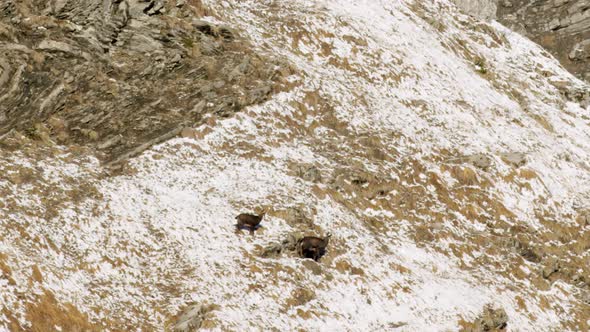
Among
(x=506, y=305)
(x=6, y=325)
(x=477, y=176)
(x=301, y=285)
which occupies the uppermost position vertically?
(x=477, y=176)

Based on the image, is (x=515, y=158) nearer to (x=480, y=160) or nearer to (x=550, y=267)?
(x=480, y=160)

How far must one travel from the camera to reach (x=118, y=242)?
18125mm

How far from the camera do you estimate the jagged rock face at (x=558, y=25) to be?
4638 cm

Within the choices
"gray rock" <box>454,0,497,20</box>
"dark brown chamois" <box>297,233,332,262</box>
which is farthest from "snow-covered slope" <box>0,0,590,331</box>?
"gray rock" <box>454,0,497,20</box>

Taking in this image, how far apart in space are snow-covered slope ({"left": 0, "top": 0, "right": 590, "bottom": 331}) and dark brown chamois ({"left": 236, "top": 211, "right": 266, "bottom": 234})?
476 millimetres

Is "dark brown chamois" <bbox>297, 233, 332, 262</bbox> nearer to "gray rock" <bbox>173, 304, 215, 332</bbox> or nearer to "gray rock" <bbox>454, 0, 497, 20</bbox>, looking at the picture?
"gray rock" <bbox>173, 304, 215, 332</bbox>

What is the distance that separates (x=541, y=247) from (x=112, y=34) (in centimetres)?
2070

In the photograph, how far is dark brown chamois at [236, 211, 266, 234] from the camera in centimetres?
1983

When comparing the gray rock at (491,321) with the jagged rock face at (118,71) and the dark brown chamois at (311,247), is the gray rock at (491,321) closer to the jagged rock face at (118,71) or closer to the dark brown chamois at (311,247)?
Answer: the dark brown chamois at (311,247)

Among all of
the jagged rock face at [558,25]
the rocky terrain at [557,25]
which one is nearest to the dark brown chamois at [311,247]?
the rocky terrain at [557,25]

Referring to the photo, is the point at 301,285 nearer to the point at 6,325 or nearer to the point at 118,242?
the point at 118,242

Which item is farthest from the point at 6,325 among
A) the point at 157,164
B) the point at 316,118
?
the point at 316,118

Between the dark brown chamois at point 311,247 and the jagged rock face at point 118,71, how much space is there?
6.93m

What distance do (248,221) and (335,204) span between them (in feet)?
14.4
